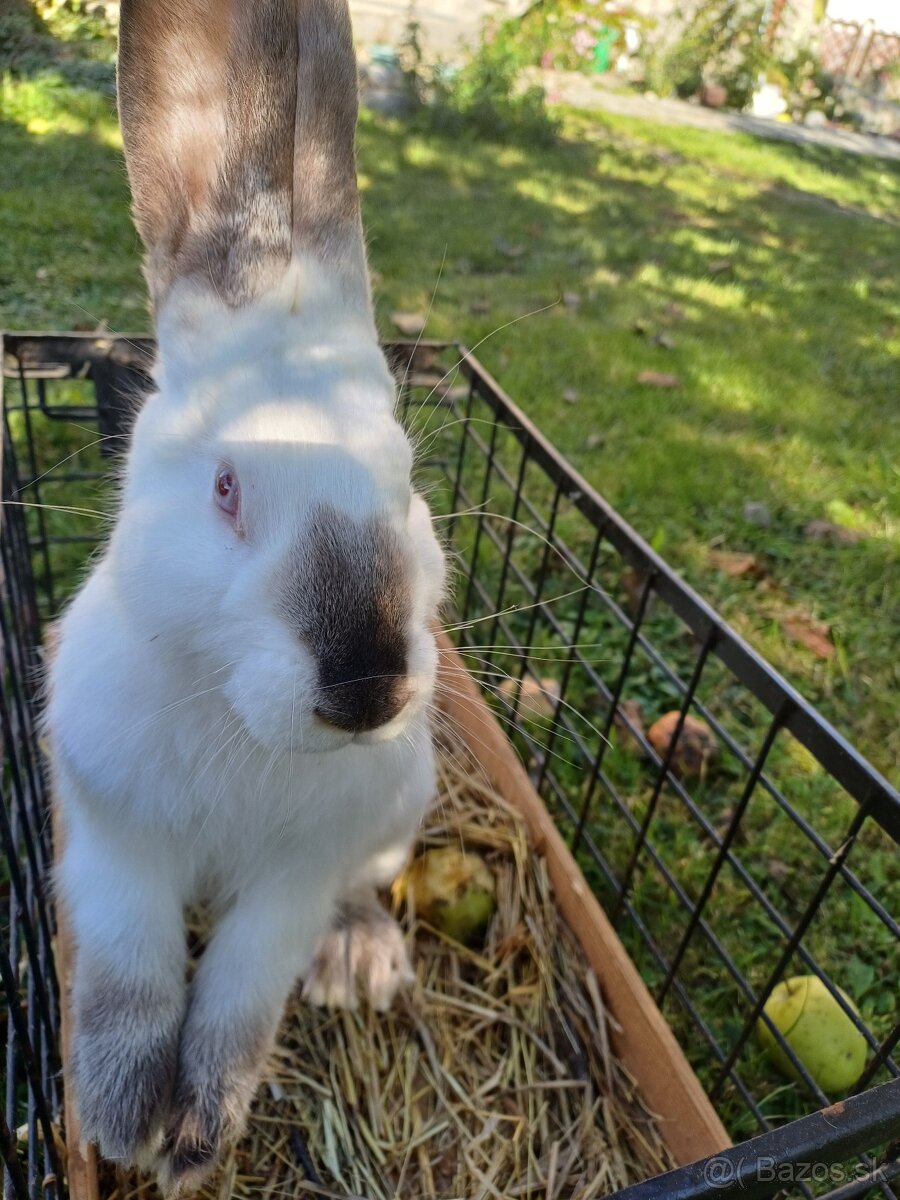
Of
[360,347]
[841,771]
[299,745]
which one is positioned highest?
[360,347]

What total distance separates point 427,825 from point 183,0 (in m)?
1.68

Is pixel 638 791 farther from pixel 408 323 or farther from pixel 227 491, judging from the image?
pixel 408 323

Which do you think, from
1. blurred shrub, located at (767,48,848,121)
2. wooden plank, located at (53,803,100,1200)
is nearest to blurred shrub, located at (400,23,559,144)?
blurred shrub, located at (767,48,848,121)

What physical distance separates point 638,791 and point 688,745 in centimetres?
17

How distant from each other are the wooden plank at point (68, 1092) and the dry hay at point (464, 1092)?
0.37 feet

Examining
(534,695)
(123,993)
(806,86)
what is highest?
(123,993)

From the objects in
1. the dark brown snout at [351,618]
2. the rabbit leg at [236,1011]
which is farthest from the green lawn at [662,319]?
Answer: the rabbit leg at [236,1011]

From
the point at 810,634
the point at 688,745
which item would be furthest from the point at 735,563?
the point at 688,745

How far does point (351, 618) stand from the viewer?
106 centimetres

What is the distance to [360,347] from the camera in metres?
1.41

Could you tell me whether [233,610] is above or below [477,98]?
above

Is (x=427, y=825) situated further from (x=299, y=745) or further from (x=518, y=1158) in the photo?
(x=299, y=745)

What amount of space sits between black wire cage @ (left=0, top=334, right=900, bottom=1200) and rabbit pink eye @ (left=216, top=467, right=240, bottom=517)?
0.32 metres

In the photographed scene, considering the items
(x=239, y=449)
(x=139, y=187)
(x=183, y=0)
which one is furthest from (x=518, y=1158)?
(x=183, y=0)
